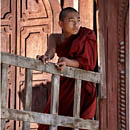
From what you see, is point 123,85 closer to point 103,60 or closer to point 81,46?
point 103,60

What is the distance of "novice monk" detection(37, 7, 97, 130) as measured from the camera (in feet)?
26.2

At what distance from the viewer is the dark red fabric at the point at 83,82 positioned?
7980mm

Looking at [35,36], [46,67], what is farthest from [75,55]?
[35,36]

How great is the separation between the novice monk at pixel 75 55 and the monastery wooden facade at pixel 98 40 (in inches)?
23.2

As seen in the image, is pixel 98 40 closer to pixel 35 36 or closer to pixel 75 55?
pixel 75 55

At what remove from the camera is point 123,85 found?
9102 mm

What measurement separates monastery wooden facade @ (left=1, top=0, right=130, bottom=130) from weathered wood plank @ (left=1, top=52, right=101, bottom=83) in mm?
665

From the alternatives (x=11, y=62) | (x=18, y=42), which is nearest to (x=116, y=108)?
(x=18, y=42)

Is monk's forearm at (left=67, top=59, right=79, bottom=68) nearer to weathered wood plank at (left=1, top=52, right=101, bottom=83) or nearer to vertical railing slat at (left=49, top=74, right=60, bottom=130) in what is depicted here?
weathered wood plank at (left=1, top=52, right=101, bottom=83)

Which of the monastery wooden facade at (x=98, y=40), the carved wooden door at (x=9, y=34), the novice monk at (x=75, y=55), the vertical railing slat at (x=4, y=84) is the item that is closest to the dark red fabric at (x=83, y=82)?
the novice monk at (x=75, y=55)

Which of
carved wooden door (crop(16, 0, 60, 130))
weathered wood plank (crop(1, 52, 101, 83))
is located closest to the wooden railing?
weathered wood plank (crop(1, 52, 101, 83))

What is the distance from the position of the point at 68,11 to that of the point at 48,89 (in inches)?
61.2

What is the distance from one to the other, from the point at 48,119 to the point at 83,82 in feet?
2.43

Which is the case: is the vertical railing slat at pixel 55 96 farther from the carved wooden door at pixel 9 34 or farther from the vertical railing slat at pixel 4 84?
the carved wooden door at pixel 9 34
